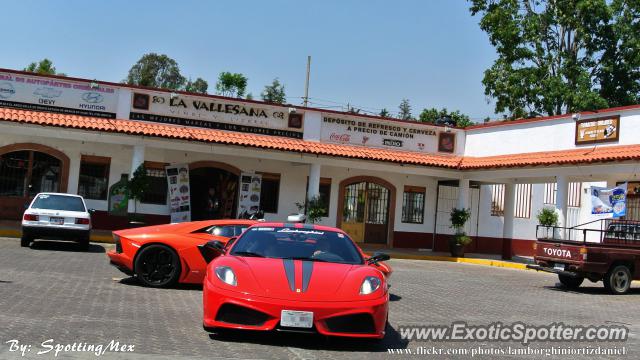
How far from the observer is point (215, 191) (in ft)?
87.0

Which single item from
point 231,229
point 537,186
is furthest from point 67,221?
point 537,186

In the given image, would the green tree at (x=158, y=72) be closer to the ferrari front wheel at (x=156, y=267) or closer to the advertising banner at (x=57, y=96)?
the advertising banner at (x=57, y=96)

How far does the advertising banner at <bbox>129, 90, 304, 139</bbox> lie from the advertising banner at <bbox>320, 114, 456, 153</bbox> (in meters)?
1.35

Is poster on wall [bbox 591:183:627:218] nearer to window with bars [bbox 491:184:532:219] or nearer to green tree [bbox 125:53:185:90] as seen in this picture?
window with bars [bbox 491:184:532:219]

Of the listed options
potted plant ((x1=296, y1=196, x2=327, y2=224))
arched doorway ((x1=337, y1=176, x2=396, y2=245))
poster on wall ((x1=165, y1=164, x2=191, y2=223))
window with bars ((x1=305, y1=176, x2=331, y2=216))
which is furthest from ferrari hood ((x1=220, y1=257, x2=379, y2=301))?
arched doorway ((x1=337, y1=176, x2=396, y2=245))

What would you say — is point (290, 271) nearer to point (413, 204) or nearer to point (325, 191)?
point (325, 191)

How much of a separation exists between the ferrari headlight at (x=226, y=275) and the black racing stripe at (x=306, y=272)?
2.26 feet

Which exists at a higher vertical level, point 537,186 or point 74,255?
point 537,186

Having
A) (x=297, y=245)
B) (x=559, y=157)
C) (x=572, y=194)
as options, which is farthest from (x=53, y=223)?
(x=572, y=194)

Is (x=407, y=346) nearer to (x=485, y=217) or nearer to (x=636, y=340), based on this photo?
(x=636, y=340)

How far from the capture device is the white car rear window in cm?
1741

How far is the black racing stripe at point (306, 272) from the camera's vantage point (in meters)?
7.15

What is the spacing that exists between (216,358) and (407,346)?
2326 mm

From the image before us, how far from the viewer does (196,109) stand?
2509 centimetres
